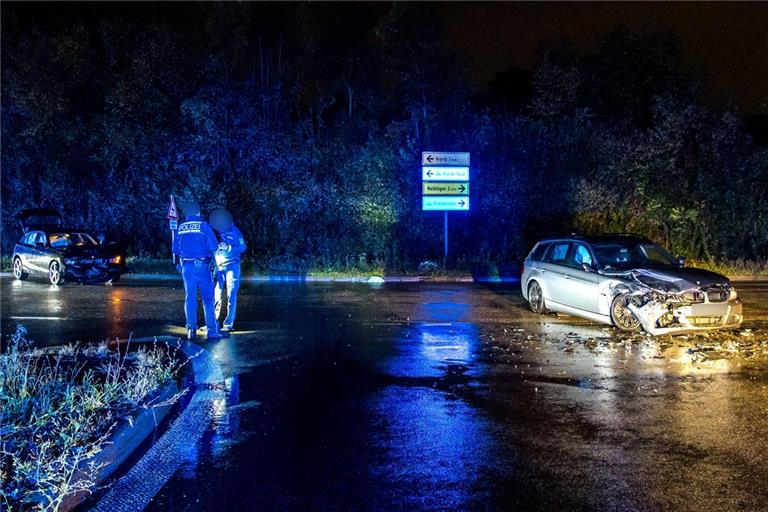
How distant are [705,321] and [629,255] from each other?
2170mm

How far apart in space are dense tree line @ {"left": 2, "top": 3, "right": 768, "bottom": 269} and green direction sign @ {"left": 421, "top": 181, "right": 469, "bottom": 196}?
1996 mm

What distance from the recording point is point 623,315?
12.1 m

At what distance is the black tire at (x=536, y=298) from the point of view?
14.6 m

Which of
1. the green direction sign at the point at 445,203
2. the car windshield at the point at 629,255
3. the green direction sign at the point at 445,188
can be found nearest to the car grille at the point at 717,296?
the car windshield at the point at 629,255

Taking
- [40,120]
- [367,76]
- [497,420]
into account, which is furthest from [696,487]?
[367,76]

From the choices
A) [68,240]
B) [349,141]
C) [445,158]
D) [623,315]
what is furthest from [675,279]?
[349,141]

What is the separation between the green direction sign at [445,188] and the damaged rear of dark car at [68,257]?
32.3 feet

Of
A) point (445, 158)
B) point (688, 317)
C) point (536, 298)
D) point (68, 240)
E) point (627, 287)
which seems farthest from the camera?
point (445, 158)

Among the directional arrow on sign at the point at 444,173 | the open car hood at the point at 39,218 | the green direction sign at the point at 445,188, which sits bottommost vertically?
the open car hood at the point at 39,218

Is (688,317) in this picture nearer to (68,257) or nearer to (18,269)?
(68,257)

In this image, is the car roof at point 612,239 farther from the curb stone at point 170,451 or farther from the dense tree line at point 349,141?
the dense tree line at point 349,141

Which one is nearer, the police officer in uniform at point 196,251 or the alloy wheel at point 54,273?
the police officer in uniform at point 196,251

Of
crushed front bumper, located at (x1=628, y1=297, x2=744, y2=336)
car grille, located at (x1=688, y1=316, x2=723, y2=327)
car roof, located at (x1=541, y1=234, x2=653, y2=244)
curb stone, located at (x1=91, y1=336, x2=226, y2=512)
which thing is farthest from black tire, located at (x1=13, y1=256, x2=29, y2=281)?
car grille, located at (x1=688, y1=316, x2=723, y2=327)

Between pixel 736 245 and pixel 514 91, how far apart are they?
28001 mm
